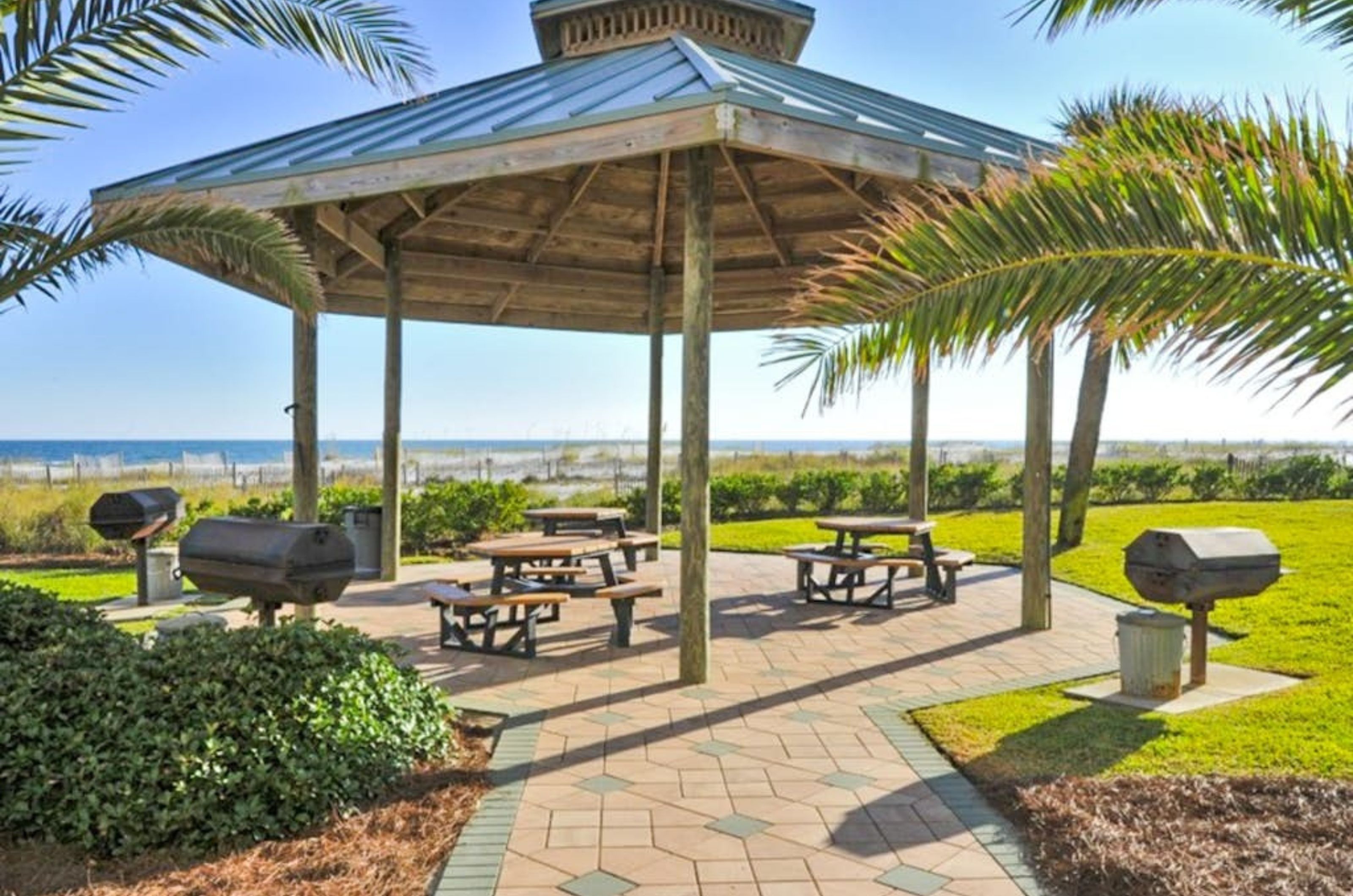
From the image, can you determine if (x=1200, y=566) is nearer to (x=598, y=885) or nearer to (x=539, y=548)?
(x=598, y=885)

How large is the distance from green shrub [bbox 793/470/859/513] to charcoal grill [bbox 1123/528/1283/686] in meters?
11.9

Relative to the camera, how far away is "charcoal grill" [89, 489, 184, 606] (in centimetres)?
846

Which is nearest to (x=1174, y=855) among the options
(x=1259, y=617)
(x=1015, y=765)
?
(x=1015, y=765)

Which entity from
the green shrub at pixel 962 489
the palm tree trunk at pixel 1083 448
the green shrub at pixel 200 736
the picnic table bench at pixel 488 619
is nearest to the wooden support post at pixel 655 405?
the picnic table bench at pixel 488 619

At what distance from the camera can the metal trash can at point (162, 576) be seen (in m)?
8.91

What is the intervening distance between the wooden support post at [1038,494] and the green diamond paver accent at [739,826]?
4.56 meters

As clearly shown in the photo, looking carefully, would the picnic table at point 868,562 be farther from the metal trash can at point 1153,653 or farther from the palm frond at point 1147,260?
the palm frond at point 1147,260

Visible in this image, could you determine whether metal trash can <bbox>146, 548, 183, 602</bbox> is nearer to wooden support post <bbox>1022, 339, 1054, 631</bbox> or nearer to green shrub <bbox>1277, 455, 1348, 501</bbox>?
wooden support post <bbox>1022, 339, 1054, 631</bbox>

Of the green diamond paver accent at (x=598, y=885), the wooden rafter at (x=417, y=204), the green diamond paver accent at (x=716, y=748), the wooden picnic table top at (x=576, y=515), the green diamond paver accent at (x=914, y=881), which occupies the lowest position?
the green diamond paver accent at (x=716, y=748)

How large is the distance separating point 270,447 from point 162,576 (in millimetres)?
110677

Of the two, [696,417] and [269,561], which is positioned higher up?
[696,417]

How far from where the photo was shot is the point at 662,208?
34.2ft

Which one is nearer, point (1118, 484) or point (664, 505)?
point (664, 505)

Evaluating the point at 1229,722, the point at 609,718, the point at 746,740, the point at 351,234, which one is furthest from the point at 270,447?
the point at 1229,722
